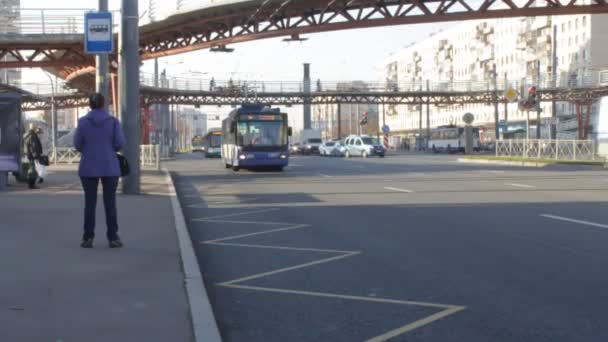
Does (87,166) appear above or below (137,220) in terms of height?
above

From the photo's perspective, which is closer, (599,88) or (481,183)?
(481,183)

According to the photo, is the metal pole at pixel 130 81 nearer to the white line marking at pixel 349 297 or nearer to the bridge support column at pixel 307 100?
the white line marking at pixel 349 297

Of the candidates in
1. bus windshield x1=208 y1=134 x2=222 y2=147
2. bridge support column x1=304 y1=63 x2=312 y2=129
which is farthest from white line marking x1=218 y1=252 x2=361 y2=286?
bus windshield x1=208 y1=134 x2=222 y2=147

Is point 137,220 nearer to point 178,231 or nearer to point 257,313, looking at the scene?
point 178,231

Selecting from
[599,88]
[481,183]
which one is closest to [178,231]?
[481,183]

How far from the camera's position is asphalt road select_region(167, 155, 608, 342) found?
621 centimetres

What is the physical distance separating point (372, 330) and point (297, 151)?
295 ft

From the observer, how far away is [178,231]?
1148cm

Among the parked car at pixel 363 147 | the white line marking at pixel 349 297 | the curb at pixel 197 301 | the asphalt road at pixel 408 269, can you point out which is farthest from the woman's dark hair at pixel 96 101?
the parked car at pixel 363 147

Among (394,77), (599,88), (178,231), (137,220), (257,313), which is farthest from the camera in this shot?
(394,77)

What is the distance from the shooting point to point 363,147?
68750 millimetres

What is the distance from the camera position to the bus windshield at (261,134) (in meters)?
36.7

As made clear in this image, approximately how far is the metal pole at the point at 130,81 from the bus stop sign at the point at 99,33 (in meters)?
0.66

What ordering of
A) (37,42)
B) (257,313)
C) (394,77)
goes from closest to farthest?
1. (257,313)
2. (37,42)
3. (394,77)
